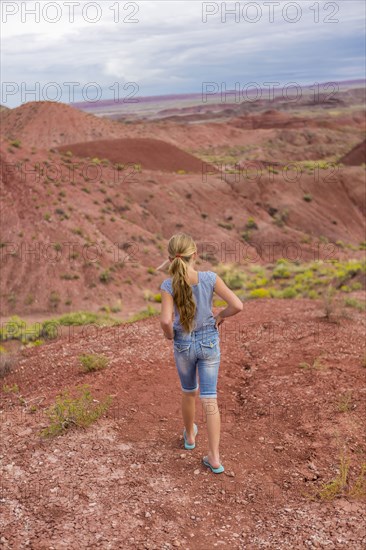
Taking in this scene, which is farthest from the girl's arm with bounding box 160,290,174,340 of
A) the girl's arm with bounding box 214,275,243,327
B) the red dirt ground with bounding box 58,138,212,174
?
the red dirt ground with bounding box 58,138,212,174

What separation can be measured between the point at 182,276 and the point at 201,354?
2.00ft

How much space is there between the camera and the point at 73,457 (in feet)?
15.8

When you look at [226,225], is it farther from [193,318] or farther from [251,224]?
[193,318]

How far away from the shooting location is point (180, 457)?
15.6 ft

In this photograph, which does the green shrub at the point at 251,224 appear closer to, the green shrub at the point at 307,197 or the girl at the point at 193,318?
the green shrub at the point at 307,197

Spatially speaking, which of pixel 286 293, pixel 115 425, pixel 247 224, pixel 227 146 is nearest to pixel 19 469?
pixel 115 425

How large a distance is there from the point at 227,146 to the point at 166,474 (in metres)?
58.5

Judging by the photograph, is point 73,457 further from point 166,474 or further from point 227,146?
point 227,146

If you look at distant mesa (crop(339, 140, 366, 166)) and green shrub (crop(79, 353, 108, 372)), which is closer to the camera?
green shrub (crop(79, 353, 108, 372))

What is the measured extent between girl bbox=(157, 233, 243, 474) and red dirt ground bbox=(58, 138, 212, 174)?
29384 mm

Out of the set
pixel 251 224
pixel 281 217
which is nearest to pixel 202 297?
pixel 251 224

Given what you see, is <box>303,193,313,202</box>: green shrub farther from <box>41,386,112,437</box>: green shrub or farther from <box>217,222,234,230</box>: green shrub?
<box>41,386,112,437</box>: green shrub

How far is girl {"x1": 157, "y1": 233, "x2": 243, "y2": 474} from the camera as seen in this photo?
13.6 ft

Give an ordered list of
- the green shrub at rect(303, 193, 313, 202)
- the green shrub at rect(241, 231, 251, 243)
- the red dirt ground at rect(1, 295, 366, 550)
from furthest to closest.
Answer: the green shrub at rect(303, 193, 313, 202)
the green shrub at rect(241, 231, 251, 243)
the red dirt ground at rect(1, 295, 366, 550)
